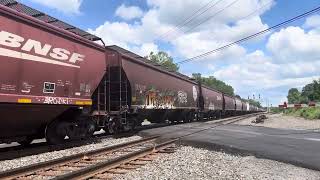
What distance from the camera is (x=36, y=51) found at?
38.9 feet

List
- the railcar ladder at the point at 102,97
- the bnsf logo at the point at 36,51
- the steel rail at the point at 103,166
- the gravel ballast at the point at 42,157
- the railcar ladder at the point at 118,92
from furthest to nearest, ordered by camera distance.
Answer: the railcar ladder at the point at 118,92 < the railcar ladder at the point at 102,97 < the bnsf logo at the point at 36,51 < the gravel ballast at the point at 42,157 < the steel rail at the point at 103,166

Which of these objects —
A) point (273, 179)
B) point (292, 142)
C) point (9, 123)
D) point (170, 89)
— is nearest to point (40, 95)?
point (9, 123)

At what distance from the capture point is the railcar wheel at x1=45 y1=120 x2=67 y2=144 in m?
13.9

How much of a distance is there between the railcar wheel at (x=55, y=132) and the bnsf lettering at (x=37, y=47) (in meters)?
2.23

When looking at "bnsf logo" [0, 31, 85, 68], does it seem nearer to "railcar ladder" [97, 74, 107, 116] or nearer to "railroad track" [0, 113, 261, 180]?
"railcar ladder" [97, 74, 107, 116]

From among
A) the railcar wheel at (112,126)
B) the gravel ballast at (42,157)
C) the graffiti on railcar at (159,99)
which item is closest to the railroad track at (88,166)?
the gravel ballast at (42,157)

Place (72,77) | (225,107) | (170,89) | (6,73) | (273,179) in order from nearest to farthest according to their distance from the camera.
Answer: (273,179)
(6,73)
(72,77)
(170,89)
(225,107)

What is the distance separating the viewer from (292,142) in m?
16.2

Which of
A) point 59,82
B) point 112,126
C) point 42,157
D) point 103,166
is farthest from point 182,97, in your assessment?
point 103,166

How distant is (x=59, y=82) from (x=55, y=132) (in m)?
2.03

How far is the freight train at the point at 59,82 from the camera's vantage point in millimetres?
11125

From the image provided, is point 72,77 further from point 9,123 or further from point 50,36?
point 9,123

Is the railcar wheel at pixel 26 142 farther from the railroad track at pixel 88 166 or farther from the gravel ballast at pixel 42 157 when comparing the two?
the railroad track at pixel 88 166

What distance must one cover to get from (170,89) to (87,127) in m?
11.0
